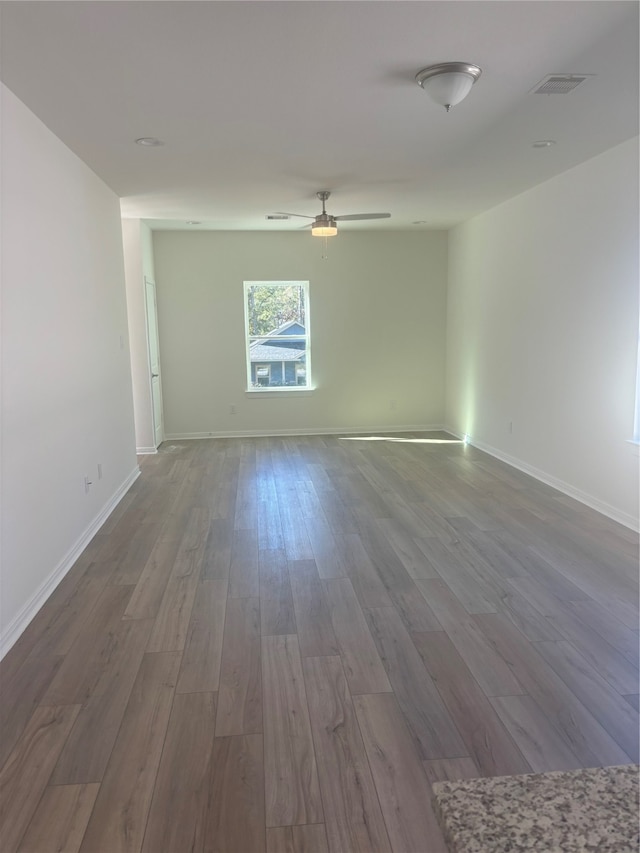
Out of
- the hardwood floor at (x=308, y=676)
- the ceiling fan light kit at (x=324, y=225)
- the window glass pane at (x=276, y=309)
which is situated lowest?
the hardwood floor at (x=308, y=676)

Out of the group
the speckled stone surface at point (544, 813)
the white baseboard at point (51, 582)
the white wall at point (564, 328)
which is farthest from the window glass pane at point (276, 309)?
the speckled stone surface at point (544, 813)

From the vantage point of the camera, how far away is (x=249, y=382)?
7500 millimetres

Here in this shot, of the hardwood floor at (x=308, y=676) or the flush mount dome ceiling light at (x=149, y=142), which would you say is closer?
the hardwood floor at (x=308, y=676)

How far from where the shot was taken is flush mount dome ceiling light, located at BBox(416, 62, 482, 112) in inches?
102

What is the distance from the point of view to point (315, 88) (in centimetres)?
280

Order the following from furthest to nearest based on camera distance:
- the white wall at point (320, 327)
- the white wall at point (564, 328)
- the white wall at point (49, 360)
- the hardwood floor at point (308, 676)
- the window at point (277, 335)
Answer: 1. the window at point (277, 335)
2. the white wall at point (320, 327)
3. the white wall at point (564, 328)
4. the white wall at point (49, 360)
5. the hardwood floor at point (308, 676)

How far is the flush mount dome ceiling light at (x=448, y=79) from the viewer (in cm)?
258

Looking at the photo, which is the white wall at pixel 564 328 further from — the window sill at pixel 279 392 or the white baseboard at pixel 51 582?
the white baseboard at pixel 51 582

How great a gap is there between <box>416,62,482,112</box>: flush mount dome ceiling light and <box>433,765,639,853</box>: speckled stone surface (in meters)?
2.81

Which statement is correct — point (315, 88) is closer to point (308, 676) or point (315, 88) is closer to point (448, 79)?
point (448, 79)

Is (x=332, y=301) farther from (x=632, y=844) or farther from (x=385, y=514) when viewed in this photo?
(x=632, y=844)

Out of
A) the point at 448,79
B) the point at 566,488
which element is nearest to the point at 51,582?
the point at 448,79

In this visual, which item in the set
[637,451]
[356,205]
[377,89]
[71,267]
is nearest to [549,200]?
[356,205]

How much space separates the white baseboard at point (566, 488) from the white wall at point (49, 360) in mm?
3776
